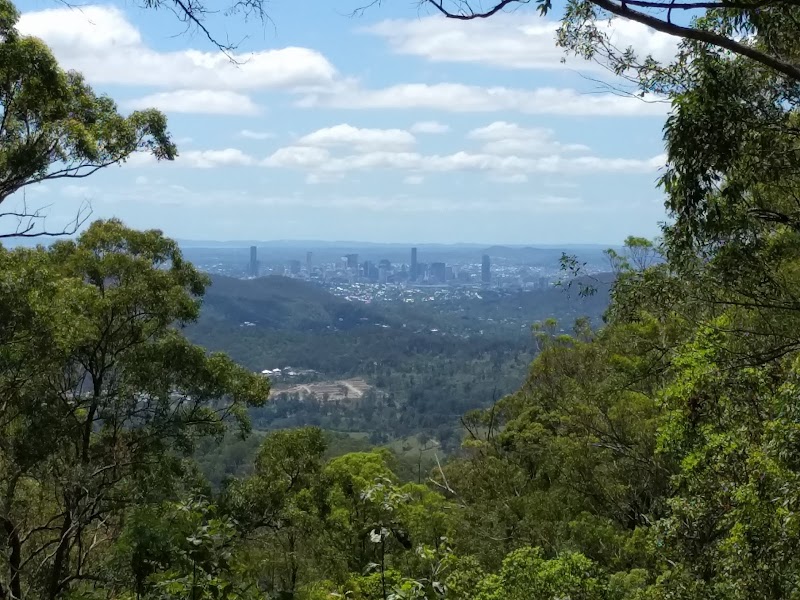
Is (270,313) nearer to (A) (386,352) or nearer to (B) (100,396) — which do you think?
(A) (386,352)

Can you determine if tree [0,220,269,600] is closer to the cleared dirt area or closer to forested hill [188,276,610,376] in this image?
the cleared dirt area

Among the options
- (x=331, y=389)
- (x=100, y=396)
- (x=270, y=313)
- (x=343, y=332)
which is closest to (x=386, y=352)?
(x=343, y=332)

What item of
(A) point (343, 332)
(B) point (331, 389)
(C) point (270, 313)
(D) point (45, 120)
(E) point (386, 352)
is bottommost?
(B) point (331, 389)

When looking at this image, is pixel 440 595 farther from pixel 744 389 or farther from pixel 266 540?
pixel 266 540

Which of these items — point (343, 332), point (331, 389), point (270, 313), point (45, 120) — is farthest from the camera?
point (270, 313)

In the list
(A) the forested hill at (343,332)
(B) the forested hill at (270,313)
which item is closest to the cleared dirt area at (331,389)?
(A) the forested hill at (343,332)

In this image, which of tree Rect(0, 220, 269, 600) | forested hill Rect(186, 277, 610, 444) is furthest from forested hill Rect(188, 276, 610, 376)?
tree Rect(0, 220, 269, 600)
